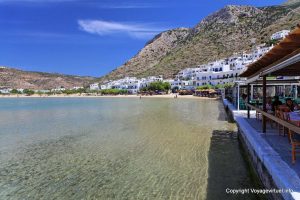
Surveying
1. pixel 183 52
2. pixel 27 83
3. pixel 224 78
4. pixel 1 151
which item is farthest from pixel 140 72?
pixel 1 151

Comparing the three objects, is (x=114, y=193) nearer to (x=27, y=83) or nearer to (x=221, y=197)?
(x=221, y=197)

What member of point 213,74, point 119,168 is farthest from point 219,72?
point 119,168

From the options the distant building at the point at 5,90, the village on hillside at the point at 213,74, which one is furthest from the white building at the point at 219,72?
the distant building at the point at 5,90

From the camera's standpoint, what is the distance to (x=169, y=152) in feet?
39.4

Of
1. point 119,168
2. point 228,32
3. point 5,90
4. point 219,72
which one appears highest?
point 228,32

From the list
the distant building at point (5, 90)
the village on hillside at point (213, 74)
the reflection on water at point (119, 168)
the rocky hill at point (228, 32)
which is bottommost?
the reflection on water at point (119, 168)

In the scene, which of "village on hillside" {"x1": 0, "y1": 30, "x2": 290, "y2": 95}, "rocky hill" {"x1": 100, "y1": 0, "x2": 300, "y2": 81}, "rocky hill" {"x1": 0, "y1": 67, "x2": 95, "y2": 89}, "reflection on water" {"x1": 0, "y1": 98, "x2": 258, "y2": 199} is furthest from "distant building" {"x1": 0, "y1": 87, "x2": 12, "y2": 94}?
"reflection on water" {"x1": 0, "y1": 98, "x2": 258, "y2": 199}

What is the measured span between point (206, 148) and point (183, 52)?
5220 inches

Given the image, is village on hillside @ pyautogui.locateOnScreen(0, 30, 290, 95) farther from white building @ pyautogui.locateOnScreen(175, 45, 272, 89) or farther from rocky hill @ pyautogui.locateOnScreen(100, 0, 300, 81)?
rocky hill @ pyautogui.locateOnScreen(100, 0, 300, 81)

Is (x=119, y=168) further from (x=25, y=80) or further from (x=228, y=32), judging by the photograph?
(x=25, y=80)

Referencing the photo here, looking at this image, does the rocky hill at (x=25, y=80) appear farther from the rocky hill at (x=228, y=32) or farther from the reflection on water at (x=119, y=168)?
A: the reflection on water at (x=119, y=168)

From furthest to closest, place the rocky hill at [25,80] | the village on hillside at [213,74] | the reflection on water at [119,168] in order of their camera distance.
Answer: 1. the rocky hill at [25,80]
2. the village on hillside at [213,74]
3. the reflection on water at [119,168]

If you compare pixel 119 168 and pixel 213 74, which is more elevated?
pixel 213 74

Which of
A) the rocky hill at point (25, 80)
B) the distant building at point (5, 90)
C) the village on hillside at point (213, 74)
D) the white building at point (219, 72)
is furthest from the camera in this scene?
the rocky hill at point (25, 80)
